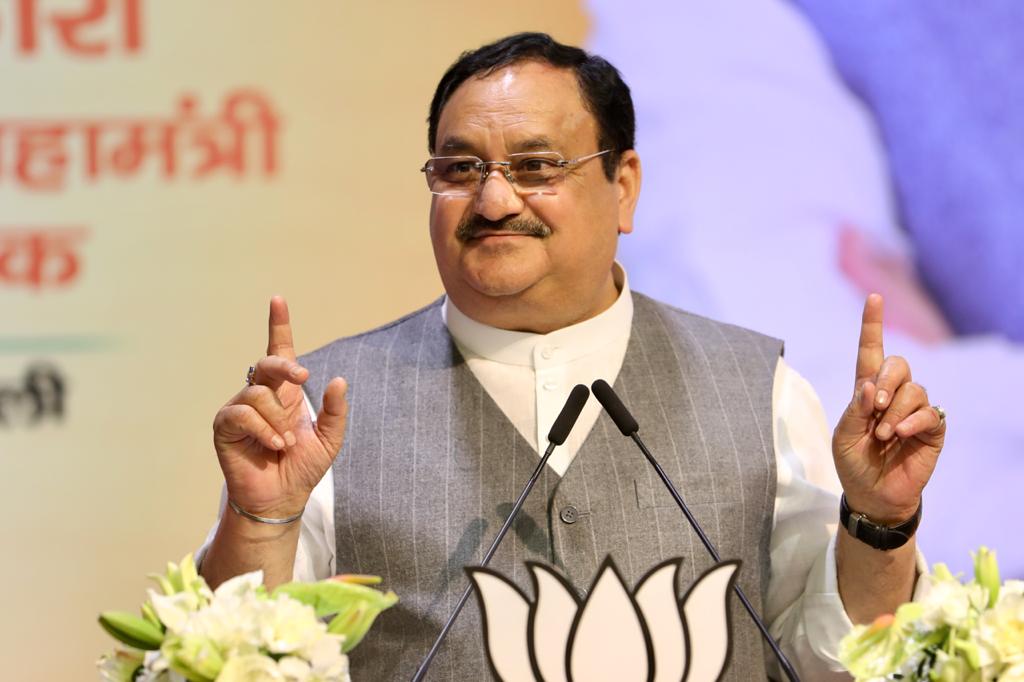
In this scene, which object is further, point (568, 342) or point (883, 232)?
point (883, 232)

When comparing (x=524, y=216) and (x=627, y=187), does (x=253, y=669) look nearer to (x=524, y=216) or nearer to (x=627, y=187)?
(x=524, y=216)

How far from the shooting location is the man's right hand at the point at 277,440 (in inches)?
65.8

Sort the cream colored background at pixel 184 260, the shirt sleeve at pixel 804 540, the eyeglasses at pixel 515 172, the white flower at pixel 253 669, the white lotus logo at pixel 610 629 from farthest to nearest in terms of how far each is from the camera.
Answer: the cream colored background at pixel 184 260 → the eyeglasses at pixel 515 172 → the shirt sleeve at pixel 804 540 → the white lotus logo at pixel 610 629 → the white flower at pixel 253 669

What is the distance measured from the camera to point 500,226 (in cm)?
199

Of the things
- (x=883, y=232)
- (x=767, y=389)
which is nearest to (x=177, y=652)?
(x=767, y=389)

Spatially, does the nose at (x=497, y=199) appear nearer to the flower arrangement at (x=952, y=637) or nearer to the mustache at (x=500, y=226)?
the mustache at (x=500, y=226)

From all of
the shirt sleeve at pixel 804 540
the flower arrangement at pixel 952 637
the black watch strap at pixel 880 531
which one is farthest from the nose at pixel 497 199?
the flower arrangement at pixel 952 637

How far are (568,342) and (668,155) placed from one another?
3.16ft

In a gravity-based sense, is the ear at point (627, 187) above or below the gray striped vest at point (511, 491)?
above

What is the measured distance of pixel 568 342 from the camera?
6.91 ft

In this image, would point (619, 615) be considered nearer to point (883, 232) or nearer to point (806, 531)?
point (806, 531)

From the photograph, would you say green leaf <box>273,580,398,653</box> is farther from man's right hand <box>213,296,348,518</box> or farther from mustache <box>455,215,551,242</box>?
mustache <box>455,215,551,242</box>

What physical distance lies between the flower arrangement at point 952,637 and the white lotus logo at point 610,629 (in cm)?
14

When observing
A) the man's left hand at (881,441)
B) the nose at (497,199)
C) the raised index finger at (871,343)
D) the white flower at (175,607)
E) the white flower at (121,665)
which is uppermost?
the nose at (497,199)
